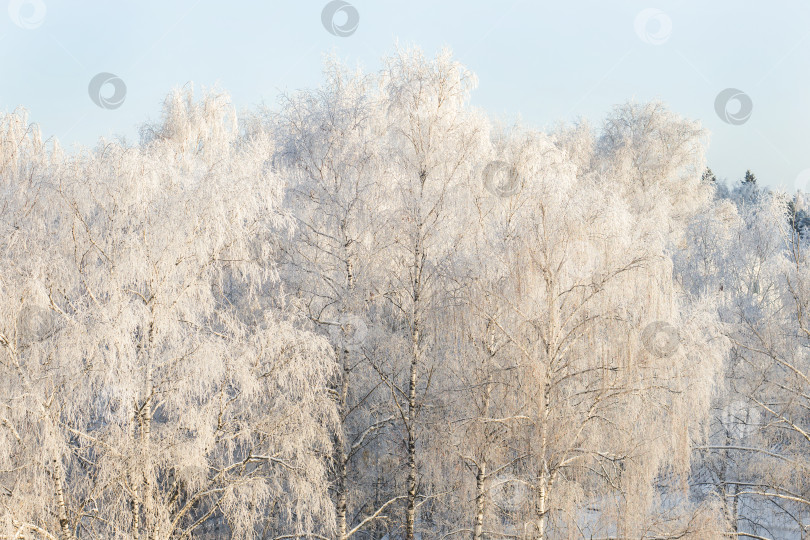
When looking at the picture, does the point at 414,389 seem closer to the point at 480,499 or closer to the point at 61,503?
the point at 480,499

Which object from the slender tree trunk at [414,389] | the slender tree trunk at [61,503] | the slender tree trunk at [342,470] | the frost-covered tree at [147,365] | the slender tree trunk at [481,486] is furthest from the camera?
the slender tree trunk at [342,470]

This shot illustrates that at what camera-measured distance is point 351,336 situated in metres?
12.2

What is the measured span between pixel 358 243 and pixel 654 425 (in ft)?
20.1

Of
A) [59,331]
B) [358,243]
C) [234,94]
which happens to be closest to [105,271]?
[59,331]

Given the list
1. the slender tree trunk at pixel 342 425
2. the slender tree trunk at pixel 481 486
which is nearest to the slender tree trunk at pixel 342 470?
the slender tree trunk at pixel 342 425

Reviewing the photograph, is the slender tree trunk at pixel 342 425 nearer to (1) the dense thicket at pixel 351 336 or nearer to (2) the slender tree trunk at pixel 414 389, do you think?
(1) the dense thicket at pixel 351 336

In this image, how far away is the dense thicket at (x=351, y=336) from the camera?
914 centimetres

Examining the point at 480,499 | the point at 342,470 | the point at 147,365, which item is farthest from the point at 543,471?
the point at 147,365

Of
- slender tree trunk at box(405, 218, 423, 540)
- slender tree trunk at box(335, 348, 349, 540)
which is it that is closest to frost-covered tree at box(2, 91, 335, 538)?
slender tree trunk at box(335, 348, 349, 540)

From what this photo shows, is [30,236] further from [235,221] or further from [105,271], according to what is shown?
Answer: [235,221]

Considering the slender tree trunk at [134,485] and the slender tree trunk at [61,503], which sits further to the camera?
the slender tree trunk at [134,485]

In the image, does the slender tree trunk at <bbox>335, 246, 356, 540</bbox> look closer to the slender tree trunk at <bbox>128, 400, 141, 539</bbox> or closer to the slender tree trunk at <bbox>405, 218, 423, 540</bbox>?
the slender tree trunk at <bbox>405, 218, 423, 540</bbox>

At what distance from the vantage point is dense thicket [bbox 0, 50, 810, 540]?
914cm

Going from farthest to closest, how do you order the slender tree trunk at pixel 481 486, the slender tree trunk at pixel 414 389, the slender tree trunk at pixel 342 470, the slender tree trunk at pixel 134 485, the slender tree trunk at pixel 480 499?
1. the slender tree trunk at pixel 342 470
2. the slender tree trunk at pixel 414 389
3. the slender tree trunk at pixel 480 499
4. the slender tree trunk at pixel 481 486
5. the slender tree trunk at pixel 134 485
